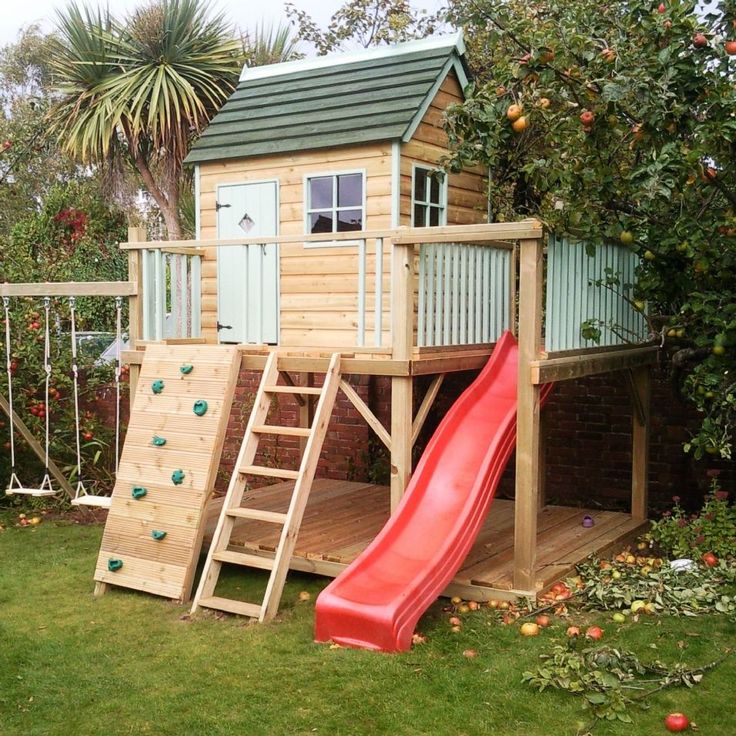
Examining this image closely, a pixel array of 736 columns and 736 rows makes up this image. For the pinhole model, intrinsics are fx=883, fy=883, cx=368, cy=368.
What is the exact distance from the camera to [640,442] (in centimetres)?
740

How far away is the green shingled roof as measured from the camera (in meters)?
8.11

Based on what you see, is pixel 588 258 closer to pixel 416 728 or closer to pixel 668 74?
pixel 668 74

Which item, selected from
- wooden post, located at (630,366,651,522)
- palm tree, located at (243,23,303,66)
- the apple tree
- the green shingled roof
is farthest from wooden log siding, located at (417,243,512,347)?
palm tree, located at (243,23,303,66)

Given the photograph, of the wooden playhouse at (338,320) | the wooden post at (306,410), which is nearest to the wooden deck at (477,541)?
the wooden playhouse at (338,320)

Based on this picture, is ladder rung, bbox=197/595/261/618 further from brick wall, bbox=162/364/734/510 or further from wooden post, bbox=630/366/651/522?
brick wall, bbox=162/364/734/510

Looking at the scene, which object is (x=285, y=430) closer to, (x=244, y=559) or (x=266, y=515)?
(x=266, y=515)

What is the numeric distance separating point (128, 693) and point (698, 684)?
113 inches

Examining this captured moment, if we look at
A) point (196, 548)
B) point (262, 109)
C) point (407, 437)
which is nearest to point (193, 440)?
point (196, 548)

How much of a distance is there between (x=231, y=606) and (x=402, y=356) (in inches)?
77.6

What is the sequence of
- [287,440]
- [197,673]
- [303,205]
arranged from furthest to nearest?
[287,440] → [303,205] → [197,673]

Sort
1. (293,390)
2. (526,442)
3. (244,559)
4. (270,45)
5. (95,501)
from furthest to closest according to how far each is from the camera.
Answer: (270,45), (95,501), (293,390), (244,559), (526,442)

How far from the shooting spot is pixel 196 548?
595cm

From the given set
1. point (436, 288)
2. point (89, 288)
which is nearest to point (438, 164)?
point (436, 288)

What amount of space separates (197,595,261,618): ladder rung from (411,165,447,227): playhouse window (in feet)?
13.0
